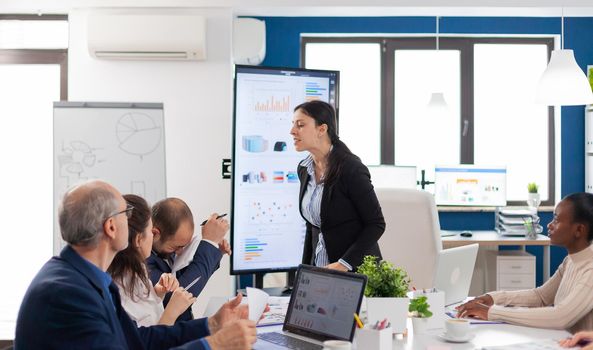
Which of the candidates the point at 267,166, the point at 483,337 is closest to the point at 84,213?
the point at 483,337

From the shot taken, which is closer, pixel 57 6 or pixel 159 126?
pixel 159 126

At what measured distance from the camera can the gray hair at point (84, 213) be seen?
5.82ft

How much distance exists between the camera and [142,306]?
235 cm

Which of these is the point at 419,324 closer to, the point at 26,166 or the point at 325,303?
the point at 325,303

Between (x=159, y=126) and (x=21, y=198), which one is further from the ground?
(x=159, y=126)

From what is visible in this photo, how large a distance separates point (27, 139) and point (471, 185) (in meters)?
3.53

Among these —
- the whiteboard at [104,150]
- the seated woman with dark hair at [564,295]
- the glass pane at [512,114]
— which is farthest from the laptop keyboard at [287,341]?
the glass pane at [512,114]

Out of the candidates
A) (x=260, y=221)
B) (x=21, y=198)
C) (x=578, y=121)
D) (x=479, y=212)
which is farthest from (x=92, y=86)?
(x=578, y=121)

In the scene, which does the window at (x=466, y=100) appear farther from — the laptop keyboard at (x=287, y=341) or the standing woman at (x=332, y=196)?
the laptop keyboard at (x=287, y=341)

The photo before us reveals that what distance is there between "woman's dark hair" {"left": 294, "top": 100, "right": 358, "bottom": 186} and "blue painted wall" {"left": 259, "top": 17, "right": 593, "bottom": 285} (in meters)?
3.57

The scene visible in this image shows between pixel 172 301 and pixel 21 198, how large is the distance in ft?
11.8

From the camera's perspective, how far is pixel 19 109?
5.61 meters

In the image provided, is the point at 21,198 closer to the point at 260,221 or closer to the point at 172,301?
the point at 260,221

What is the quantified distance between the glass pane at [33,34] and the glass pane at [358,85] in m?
2.35
